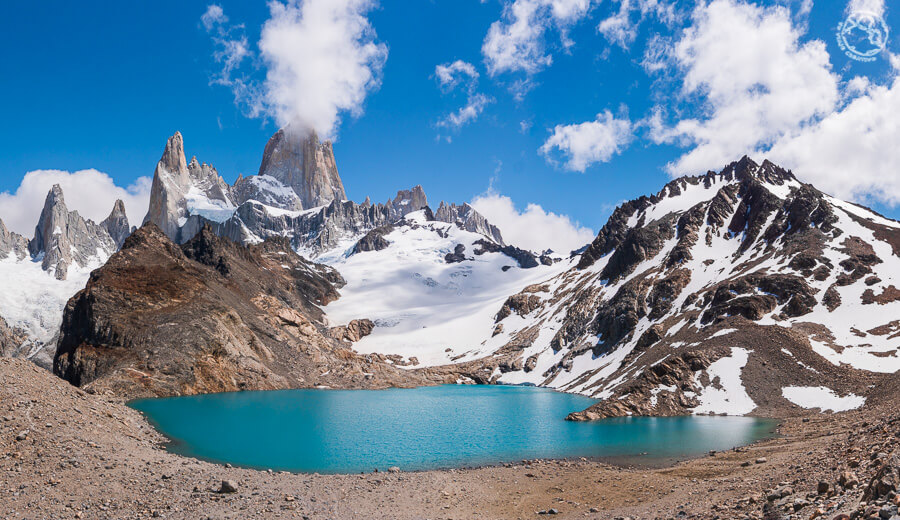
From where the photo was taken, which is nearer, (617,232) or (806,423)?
(806,423)

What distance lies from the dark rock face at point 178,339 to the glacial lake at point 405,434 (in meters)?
9.78

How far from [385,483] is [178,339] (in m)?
75.7

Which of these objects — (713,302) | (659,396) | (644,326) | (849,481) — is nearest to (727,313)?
(713,302)

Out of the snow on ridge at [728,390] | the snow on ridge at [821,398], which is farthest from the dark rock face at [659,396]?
the snow on ridge at [821,398]

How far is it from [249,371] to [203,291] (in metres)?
23.8

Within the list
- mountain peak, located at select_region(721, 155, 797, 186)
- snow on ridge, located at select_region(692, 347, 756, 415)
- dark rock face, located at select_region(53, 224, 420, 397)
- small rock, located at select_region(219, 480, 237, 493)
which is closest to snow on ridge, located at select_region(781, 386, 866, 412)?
snow on ridge, located at select_region(692, 347, 756, 415)

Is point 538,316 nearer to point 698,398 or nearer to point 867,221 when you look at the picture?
point 867,221

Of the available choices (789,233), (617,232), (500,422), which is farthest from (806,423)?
(617,232)

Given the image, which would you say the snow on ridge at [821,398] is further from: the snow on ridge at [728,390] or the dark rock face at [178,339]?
the dark rock face at [178,339]

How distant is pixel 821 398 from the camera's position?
61438 mm

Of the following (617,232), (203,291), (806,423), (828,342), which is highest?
(617,232)

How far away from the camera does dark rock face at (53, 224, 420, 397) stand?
84312 mm

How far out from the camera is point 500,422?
2530 inches

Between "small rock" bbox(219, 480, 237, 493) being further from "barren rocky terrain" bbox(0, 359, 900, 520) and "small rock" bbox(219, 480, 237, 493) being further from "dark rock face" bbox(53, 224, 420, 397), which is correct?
"dark rock face" bbox(53, 224, 420, 397)
